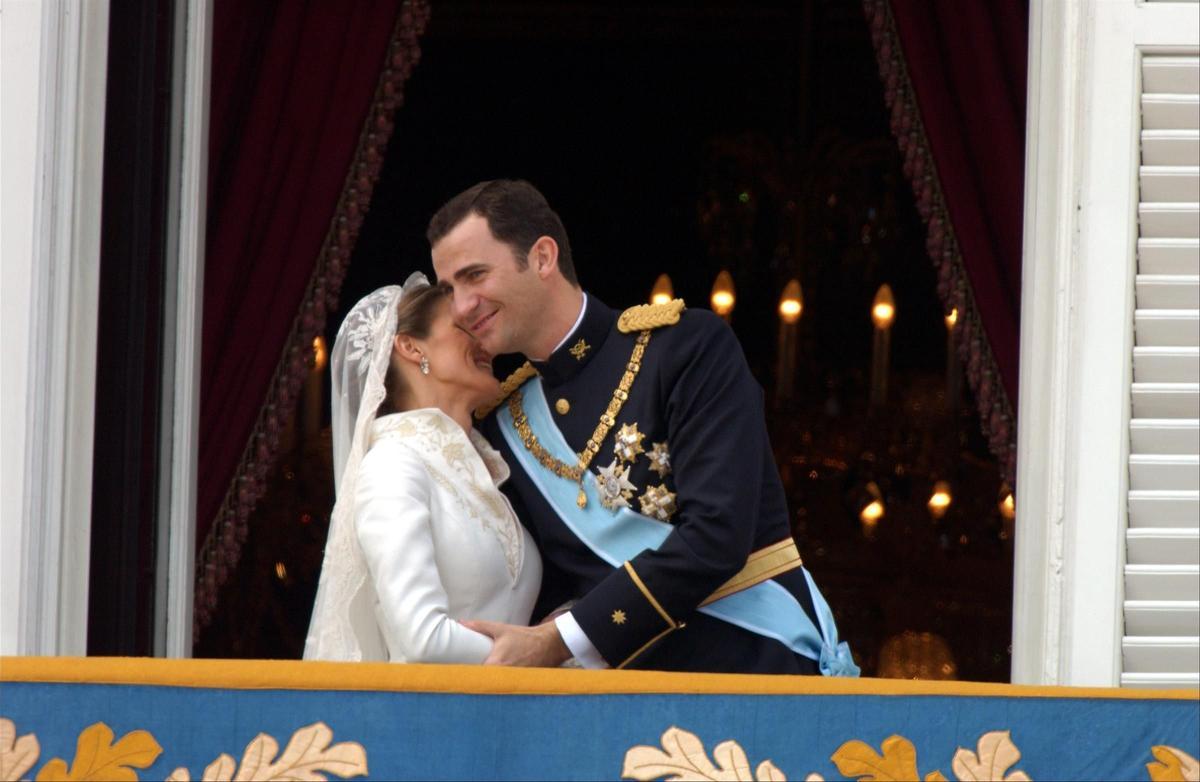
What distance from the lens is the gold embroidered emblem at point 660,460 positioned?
3.04 m

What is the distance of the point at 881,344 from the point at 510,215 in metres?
3.89

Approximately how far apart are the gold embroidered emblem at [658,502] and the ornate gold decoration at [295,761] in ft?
2.24

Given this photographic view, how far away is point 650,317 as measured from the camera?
3.18 metres

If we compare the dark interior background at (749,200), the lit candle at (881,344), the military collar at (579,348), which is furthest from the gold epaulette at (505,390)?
the dark interior background at (749,200)

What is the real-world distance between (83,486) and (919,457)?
458 cm

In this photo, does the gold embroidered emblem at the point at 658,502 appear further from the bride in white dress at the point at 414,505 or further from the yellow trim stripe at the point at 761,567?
the bride in white dress at the point at 414,505

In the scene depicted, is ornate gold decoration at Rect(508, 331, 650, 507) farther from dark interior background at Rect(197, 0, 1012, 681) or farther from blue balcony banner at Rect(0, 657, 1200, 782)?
A: dark interior background at Rect(197, 0, 1012, 681)

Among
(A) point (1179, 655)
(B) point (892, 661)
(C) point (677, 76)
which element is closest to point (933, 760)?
(A) point (1179, 655)

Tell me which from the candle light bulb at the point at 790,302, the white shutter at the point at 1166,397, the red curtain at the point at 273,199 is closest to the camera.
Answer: the white shutter at the point at 1166,397

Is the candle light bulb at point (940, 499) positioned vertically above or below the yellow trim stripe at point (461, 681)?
above

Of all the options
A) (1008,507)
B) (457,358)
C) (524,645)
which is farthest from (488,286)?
(1008,507)

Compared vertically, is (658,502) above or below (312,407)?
below

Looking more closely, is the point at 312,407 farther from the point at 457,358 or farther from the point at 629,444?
the point at 629,444

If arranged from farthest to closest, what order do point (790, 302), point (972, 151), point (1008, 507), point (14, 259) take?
point (790, 302) < point (1008, 507) < point (972, 151) < point (14, 259)
